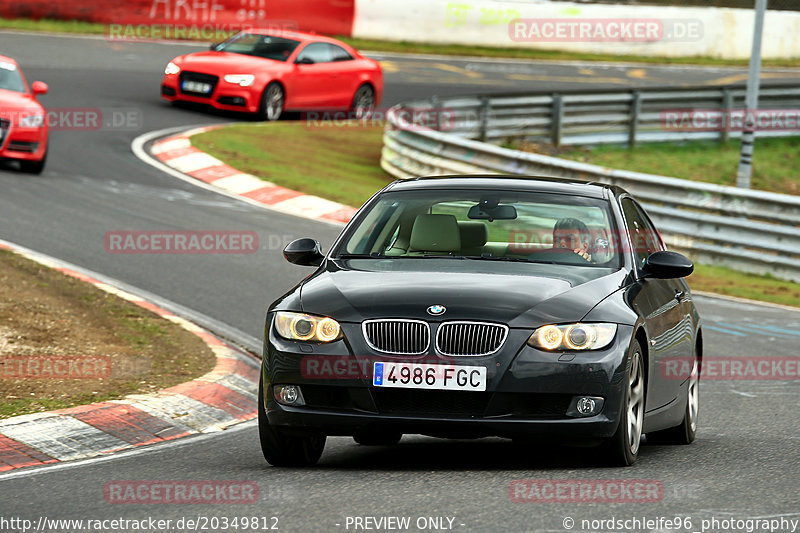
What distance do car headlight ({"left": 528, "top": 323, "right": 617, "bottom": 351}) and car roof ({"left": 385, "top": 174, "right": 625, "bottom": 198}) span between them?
1461 millimetres

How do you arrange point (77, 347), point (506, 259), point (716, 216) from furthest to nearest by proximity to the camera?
point (716, 216)
point (77, 347)
point (506, 259)

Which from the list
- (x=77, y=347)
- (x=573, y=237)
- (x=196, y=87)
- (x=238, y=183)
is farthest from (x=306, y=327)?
(x=196, y=87)

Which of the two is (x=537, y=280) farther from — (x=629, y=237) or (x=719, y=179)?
(x=719, y=179)

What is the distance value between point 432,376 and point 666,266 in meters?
1.69

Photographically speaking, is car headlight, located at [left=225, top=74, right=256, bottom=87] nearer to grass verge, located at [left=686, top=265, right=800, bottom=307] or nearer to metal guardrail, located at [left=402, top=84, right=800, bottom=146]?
metal guardrail, located at [left=402, top=84, right=800, bottom=146]

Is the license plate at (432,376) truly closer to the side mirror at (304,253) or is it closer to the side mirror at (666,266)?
the side mirror at (304,253)

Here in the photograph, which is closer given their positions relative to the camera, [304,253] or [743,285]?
[304,253]

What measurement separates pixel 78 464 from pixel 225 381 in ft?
8.17

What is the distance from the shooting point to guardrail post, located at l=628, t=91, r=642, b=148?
2793cm

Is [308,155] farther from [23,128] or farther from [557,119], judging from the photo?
[23,128]

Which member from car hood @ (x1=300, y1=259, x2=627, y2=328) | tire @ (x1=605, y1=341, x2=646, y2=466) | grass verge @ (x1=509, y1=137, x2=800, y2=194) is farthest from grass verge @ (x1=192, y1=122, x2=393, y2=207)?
tire @ (x1=605, y1=341, x2=646, y2=466)

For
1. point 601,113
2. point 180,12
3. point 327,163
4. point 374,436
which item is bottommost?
point 327,163

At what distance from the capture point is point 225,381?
31.8 feet

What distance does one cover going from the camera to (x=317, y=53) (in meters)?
26.8
